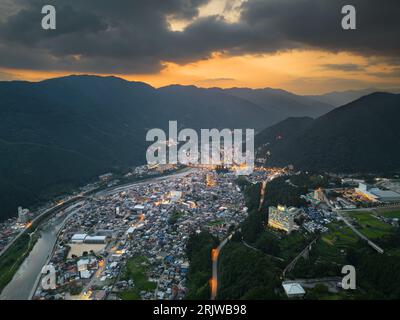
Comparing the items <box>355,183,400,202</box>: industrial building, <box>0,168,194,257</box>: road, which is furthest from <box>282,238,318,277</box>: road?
<box>0,168,194,257</box>: road

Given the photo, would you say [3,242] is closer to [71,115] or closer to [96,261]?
[96,261]

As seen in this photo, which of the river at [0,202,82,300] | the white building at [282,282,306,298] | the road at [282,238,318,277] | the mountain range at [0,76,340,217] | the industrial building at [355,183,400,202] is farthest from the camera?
the mountain range at [0,76,340,217]

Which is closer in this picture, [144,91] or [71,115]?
[71,115]

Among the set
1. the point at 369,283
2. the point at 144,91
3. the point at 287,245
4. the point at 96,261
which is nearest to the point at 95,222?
the point at 96,261

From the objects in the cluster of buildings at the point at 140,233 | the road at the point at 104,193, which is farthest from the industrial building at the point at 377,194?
the road at the point at 104,193

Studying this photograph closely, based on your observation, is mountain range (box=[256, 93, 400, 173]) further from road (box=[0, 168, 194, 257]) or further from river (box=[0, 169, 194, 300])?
river (box=[0, 169, 194, 300])

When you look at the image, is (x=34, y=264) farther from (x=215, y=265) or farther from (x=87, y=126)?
(x=87, y=126)
